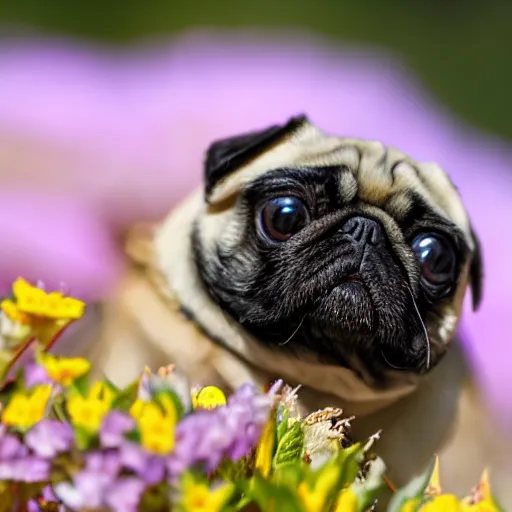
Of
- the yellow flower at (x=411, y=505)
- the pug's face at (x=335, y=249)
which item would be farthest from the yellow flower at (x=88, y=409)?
the pug's face at (x=335, y=249)

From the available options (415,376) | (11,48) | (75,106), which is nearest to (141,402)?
(415,376)

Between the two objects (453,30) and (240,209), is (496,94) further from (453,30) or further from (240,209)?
(240,209)

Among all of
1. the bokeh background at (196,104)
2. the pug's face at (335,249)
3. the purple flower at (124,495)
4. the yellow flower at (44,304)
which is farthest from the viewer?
the bokeh background at (196,104)

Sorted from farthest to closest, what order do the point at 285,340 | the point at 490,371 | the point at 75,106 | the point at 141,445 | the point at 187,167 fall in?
the point at 75,106 < the point at 187,167 < the point at 490,371 < the point at 285,340 < the point at 141,445

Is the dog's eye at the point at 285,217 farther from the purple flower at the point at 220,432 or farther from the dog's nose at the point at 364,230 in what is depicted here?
the purple flower at the point at 220,432

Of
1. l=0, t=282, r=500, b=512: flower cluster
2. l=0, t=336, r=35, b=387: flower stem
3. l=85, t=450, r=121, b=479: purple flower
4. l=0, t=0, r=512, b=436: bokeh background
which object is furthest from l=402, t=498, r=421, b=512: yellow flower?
l=0, t=0, r=512, b=436: bokeh background
